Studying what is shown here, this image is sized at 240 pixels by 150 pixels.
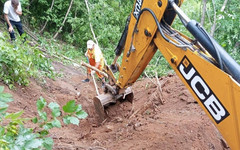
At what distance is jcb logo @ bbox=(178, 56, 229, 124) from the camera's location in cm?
262

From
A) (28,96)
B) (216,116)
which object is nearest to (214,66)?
(216,116)

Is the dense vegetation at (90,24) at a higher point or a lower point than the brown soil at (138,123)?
higher

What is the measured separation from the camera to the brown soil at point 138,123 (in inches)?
158

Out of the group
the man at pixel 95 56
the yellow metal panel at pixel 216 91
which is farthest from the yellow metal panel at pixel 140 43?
the man at pixel 95 56

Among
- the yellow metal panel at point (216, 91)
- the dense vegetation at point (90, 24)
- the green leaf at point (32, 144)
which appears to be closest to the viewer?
the green leaf at point (32, 144)

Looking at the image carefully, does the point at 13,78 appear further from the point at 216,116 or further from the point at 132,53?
the point at 216,116

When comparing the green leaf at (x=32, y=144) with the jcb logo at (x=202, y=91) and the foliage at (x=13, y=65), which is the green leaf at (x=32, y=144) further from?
the foliage at (x=13, y=65)

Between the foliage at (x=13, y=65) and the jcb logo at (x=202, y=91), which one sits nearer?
the jcb logo at (x=202, y=91)

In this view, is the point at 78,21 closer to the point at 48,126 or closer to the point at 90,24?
the point at 90,24

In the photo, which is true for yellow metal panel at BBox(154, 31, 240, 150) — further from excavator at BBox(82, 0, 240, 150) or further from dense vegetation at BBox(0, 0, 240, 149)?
dense vegetation at BBox(0, 0, 240, 149)

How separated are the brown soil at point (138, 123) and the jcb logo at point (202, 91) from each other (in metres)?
1.35

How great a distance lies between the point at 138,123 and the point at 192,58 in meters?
2.12

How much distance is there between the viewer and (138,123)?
4707mm

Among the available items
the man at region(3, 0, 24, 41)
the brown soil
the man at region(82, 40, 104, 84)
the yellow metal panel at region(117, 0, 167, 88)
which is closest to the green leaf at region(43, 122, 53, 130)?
the brown soil
